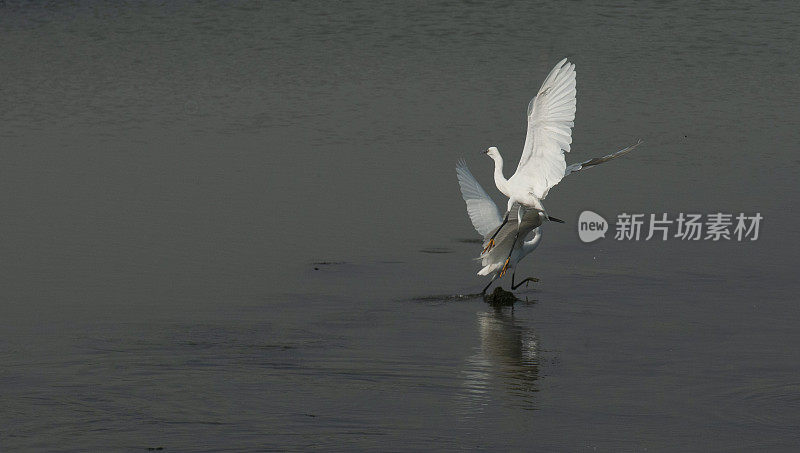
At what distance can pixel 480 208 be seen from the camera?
14625 mm

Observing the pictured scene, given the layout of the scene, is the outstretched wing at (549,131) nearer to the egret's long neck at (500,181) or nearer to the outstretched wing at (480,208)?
the egret's long neck at (500,181)

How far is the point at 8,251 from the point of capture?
49.0 feet

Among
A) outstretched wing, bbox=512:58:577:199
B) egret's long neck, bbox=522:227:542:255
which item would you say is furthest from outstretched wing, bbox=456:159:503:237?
outstretched wing, bbox=512:58:577:199

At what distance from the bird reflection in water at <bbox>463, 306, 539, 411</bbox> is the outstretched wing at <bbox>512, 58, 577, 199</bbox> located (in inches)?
52.5

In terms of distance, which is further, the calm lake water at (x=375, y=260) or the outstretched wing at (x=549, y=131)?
the outstretched wing at (x=549, y=131)

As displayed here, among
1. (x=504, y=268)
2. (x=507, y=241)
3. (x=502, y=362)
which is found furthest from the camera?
(x=507, y=241)

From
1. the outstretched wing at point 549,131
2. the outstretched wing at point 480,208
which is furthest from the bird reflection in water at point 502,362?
the outstretched wing at point 480,208

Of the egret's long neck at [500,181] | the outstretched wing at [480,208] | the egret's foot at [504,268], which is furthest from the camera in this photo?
the outstretched wing at [480,208]

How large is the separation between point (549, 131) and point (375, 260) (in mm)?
2624

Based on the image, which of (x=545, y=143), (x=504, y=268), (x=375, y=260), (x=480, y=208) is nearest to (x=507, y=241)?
(x=504, y=268)

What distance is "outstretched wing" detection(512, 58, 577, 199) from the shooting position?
13.2m

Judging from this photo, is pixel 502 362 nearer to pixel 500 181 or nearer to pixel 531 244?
pixel 531 244

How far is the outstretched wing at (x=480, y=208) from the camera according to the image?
47.4 ft

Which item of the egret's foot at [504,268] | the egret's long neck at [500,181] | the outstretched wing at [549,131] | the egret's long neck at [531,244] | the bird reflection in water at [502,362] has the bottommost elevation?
the bird reflection in water at [502,362]
